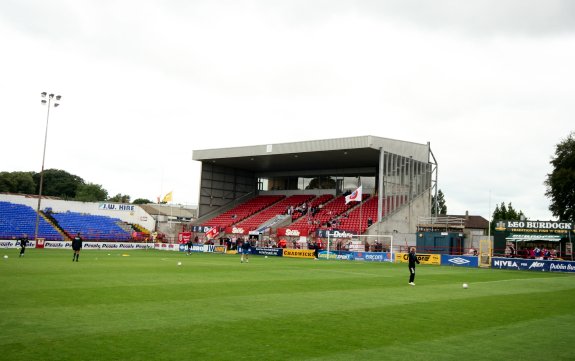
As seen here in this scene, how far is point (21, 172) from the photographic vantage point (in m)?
106

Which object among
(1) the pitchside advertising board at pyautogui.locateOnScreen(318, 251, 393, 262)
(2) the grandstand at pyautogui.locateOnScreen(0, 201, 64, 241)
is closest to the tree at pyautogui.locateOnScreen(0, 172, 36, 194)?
(2) the grandstand at pyautogui.locateOnScreen(0, 201, 64, 241)

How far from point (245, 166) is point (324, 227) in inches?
774

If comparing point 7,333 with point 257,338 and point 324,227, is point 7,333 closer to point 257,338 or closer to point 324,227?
point 257,338

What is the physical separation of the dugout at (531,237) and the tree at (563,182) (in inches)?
461

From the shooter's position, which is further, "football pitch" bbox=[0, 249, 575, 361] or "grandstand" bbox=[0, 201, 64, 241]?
"grandstand" bbox=[0, 201, 64, 241]

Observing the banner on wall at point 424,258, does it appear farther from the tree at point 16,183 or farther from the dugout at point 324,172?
the tree at point 16,183

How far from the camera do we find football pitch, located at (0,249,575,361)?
877cm

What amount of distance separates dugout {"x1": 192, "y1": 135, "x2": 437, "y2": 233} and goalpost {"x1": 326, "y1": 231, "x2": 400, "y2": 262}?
169 cm

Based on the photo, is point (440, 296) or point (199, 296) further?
point (440, 296)

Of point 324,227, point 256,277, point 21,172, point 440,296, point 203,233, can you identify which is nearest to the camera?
point 440,296

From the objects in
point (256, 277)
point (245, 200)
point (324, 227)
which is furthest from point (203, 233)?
point (256, 277)

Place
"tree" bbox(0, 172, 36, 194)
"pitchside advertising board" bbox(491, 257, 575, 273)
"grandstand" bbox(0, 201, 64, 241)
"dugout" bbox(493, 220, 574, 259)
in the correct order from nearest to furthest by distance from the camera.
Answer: "pitchside advertising board" bbox(491, 257, 575, 273)
"dugout" bbox(493, 220, 574, 259)
"grandstand" bbox(0, 201, 64, 241)
"tree" bbox(0, 172, 36, 194)

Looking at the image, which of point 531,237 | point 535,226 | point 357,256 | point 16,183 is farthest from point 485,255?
point 16,183

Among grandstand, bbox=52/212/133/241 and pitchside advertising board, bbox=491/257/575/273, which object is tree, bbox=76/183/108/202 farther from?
pitchside advertising board, bbox=491/257/575/273
